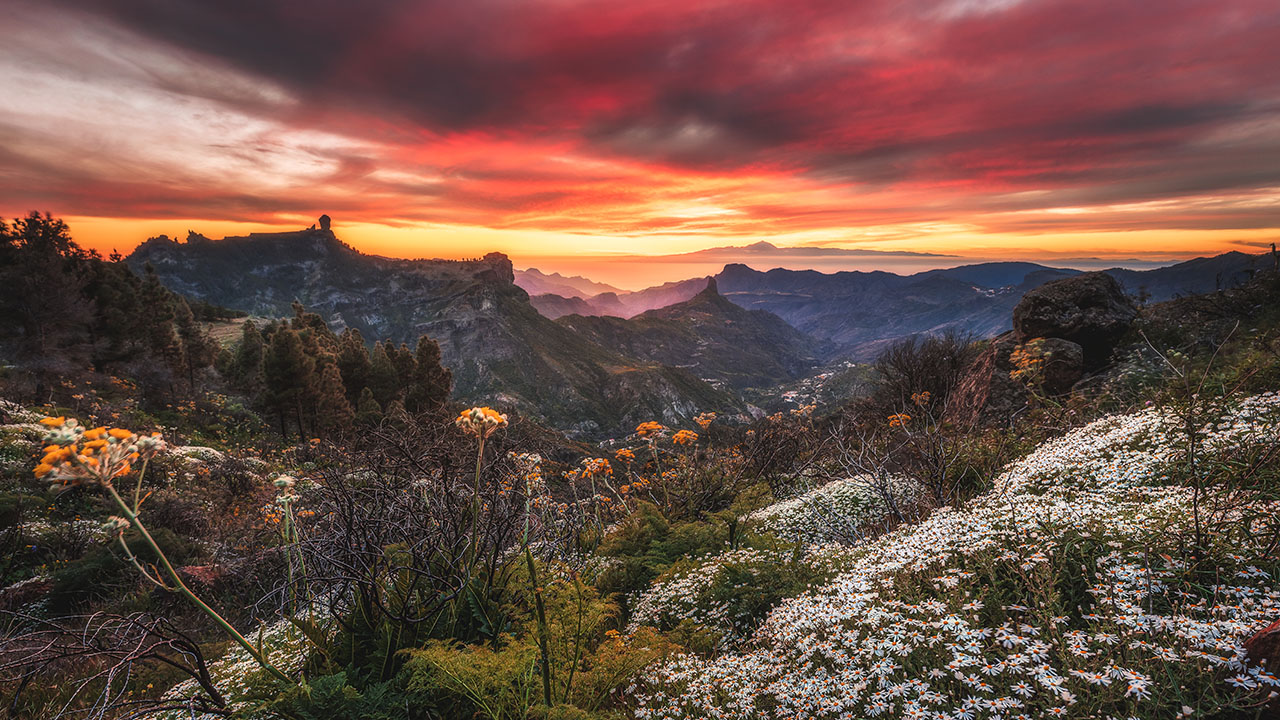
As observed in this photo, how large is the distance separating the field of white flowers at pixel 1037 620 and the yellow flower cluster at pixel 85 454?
3.14 meters

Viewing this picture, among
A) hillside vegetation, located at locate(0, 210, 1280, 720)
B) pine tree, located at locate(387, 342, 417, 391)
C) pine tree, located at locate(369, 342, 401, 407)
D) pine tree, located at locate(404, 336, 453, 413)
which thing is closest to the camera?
hillside vegetation, located at locate(0, 210, 1280, 720)

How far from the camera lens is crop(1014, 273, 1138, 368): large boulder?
1230 centimetres

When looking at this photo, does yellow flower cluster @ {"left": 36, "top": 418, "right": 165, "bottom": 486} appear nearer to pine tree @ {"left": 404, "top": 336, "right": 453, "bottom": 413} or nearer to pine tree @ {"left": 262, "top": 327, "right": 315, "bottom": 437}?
pine tree @ {"left": 262, "top": 327, "right": 315, "bottom": 437}

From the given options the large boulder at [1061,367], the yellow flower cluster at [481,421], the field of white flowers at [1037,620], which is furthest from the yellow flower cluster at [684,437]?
the large boulder at [1061,367]

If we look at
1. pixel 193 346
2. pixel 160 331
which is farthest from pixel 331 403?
pixel 193 346

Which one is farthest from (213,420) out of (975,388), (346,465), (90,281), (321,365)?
(975,388)

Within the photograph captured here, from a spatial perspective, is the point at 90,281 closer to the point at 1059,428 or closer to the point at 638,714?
the point at 638,714

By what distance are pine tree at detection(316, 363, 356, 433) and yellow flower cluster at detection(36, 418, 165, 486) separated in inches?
1264

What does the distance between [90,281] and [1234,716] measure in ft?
136

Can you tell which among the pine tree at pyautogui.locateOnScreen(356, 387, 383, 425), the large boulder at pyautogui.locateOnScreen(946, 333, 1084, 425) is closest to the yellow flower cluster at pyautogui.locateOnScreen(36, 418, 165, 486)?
the large boulder at pyautogui.locateOnScreen(946, 333, 1084, 425)

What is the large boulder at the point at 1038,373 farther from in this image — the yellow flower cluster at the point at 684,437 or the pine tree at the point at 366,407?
the pine tree at the point at 366,407

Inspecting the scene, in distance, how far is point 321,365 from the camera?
104ft

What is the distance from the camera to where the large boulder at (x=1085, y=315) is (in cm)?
1230

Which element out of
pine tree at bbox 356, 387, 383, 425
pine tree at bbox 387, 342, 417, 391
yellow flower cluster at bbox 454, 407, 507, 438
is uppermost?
yellow flower cluster at bbox 454, 407, 507, 438
